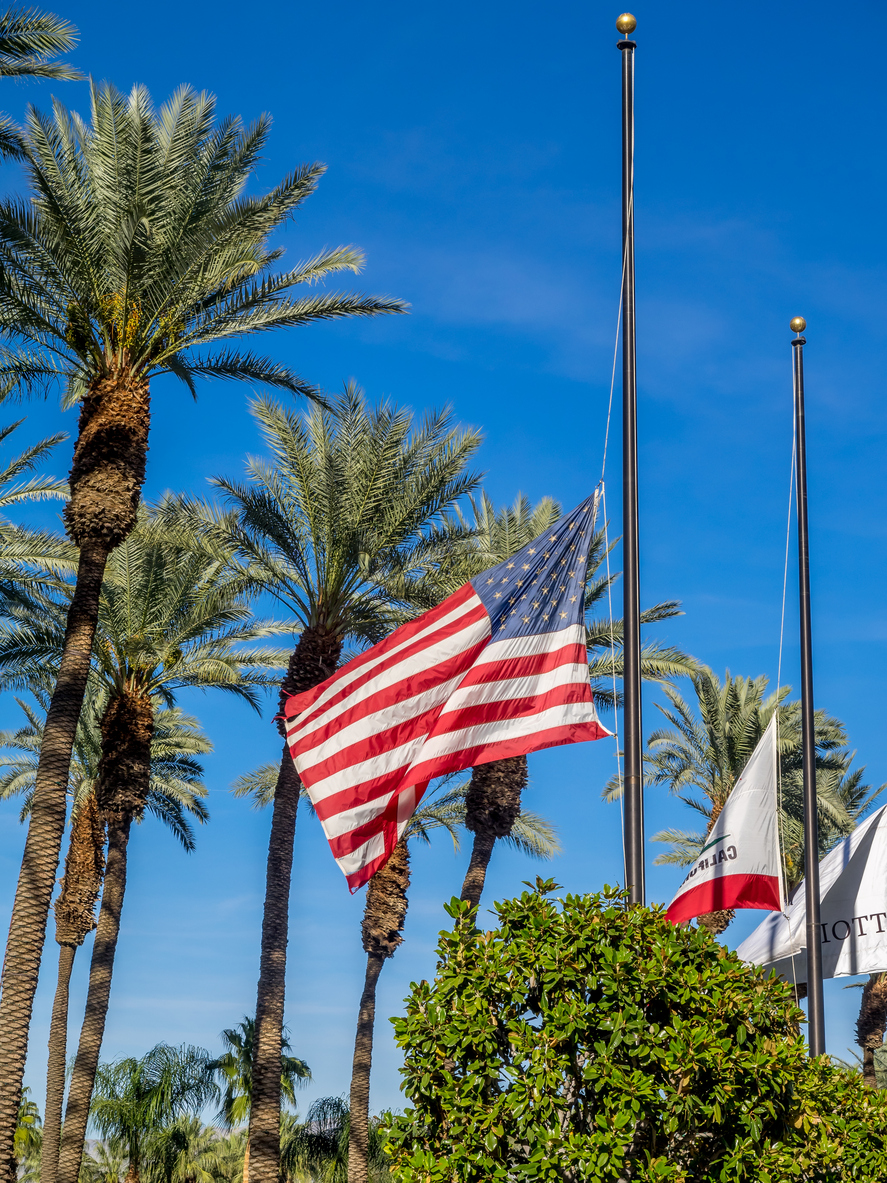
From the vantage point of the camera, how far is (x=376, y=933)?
31.5 meters

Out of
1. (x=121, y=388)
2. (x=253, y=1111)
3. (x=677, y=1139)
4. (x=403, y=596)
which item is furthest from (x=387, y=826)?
(x=403, y=596)

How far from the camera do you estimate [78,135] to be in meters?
17.4

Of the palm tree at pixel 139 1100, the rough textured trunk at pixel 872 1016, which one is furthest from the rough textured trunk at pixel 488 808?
the rough textured trunk at pixel 872 1016

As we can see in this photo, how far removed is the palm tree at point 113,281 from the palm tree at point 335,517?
3582 millimetres

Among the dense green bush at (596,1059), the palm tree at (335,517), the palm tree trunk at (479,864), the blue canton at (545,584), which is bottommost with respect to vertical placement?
the dense green bush at (596,1059)

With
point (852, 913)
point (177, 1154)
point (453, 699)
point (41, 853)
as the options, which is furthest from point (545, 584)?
point (177, 1154)

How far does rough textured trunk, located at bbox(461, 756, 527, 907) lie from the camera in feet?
83.7

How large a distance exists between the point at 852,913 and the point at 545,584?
24.4ft

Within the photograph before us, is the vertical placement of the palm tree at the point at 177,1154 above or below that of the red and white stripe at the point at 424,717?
below

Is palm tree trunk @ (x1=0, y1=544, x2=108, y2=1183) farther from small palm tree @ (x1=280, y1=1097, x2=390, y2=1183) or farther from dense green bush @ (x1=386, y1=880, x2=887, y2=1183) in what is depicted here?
small palm tree @ (x1=280, y1=1097, x2=390, y2=1183)

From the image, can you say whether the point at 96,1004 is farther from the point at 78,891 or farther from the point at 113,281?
the point at 113,281

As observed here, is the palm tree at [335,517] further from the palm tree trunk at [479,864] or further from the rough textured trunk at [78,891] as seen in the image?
the rough textured trunk at [78,891]

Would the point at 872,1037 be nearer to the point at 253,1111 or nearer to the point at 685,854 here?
the point at 685,854

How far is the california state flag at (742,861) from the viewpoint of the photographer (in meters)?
12.8
